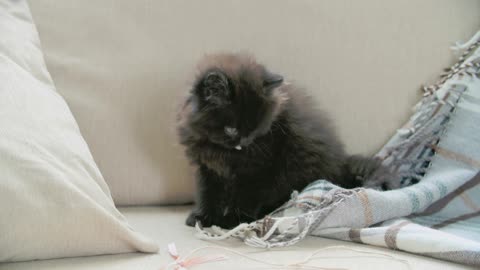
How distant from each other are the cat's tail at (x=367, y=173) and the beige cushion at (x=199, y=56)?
175 mm

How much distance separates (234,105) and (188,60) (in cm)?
32

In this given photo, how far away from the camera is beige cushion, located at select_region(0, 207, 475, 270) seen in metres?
1.00

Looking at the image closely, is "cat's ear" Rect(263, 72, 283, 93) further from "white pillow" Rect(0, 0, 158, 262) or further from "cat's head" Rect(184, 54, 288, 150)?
"white pillow" Rect(0, 0, 158, 262)

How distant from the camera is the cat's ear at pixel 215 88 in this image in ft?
4.45

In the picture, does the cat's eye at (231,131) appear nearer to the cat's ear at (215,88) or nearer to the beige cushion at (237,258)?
the cat's ear at (215,88)

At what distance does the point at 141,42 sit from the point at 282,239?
0.78m

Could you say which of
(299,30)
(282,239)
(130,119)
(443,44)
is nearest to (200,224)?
(282,239)

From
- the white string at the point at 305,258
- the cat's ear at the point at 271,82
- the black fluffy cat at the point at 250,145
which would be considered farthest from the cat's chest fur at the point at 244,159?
the white string at the point at 305,258

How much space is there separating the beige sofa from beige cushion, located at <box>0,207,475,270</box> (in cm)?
10

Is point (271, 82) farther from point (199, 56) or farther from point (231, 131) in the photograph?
point (199, 56)

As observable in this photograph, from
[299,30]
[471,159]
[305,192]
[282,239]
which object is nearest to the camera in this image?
[282,239]

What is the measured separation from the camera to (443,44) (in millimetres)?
1763

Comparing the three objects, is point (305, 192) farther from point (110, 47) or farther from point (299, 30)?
point (110, 47)

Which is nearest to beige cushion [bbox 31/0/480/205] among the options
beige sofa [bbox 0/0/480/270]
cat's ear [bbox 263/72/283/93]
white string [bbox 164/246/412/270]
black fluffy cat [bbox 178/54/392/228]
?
beige sofa [bbox 0/0/480/270]
